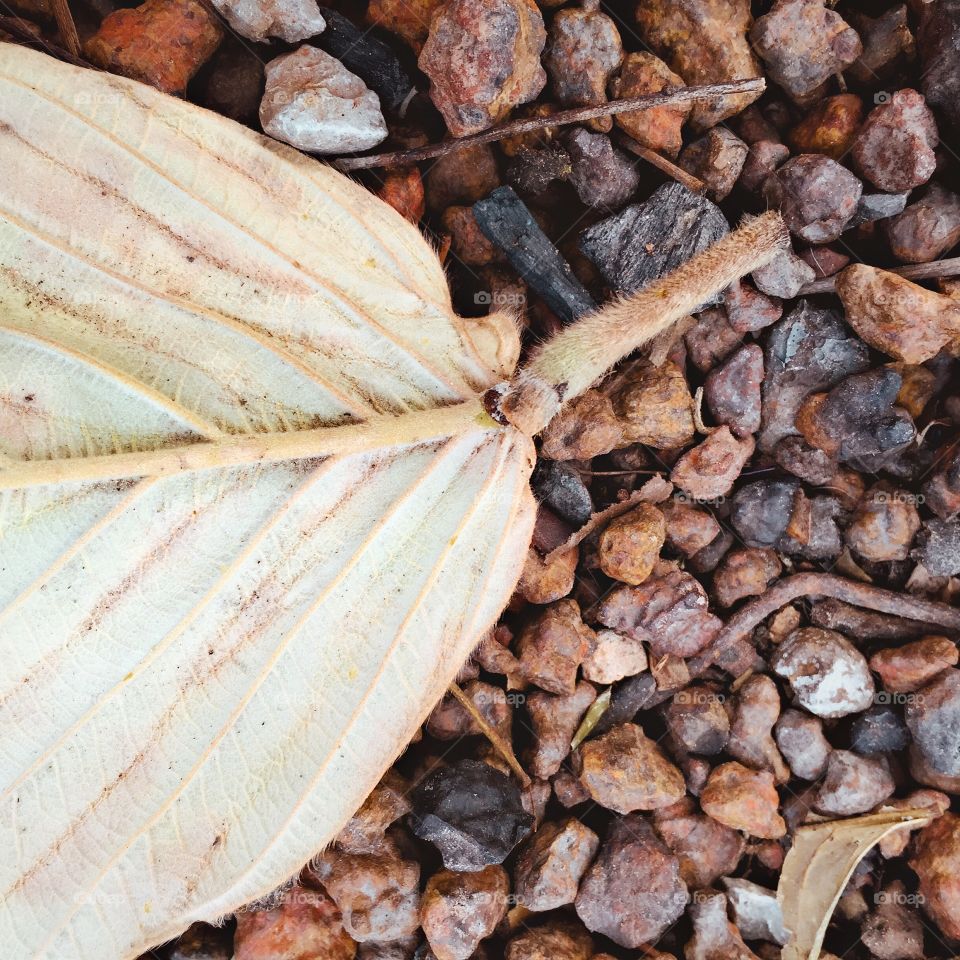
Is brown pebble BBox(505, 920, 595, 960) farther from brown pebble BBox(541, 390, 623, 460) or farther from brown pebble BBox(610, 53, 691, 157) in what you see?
brown pebble BBox(610, 53, 691, 157)

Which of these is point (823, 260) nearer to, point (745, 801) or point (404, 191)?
point (404, 191)

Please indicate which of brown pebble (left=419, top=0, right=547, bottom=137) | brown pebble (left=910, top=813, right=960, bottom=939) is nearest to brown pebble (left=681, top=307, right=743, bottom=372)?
brown pebble (left=419, top=0, right=547, bottom=137)

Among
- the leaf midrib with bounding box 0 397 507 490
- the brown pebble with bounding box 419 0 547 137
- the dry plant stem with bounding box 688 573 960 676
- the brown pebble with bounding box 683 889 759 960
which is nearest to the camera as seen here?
the leaf midrib with bounding box 0 397 507 490

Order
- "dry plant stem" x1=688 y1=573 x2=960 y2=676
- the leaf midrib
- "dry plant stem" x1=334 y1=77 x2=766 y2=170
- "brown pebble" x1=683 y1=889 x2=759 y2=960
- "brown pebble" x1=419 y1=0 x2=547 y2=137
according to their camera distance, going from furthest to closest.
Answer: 1. "dry plant stem" x1=688 y1=573 x2=960 y2=676
2. "brown pebble" x1=683 y1=889 x2=759 y2=960
3. "dry plant stem" x1=334 y1=77 x2=766 y2=170
4. "brown pebble" x1=419 y1=0 x2=547 y2=137
5. the leaf midrib

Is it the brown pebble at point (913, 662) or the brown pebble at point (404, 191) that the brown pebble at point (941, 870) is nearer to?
the brown pebble at point (913, 662)

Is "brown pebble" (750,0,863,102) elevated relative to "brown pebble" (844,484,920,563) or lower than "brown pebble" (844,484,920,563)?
elevated

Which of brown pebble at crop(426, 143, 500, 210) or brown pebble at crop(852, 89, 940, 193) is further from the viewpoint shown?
brown pebble at crop(426, 143, 500, 210)

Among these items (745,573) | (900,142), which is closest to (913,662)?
(745,573)

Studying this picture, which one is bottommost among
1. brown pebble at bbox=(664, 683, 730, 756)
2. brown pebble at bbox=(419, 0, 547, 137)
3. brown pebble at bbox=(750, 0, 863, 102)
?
brown pebble at bbox=(664, 683, 730, 756)
